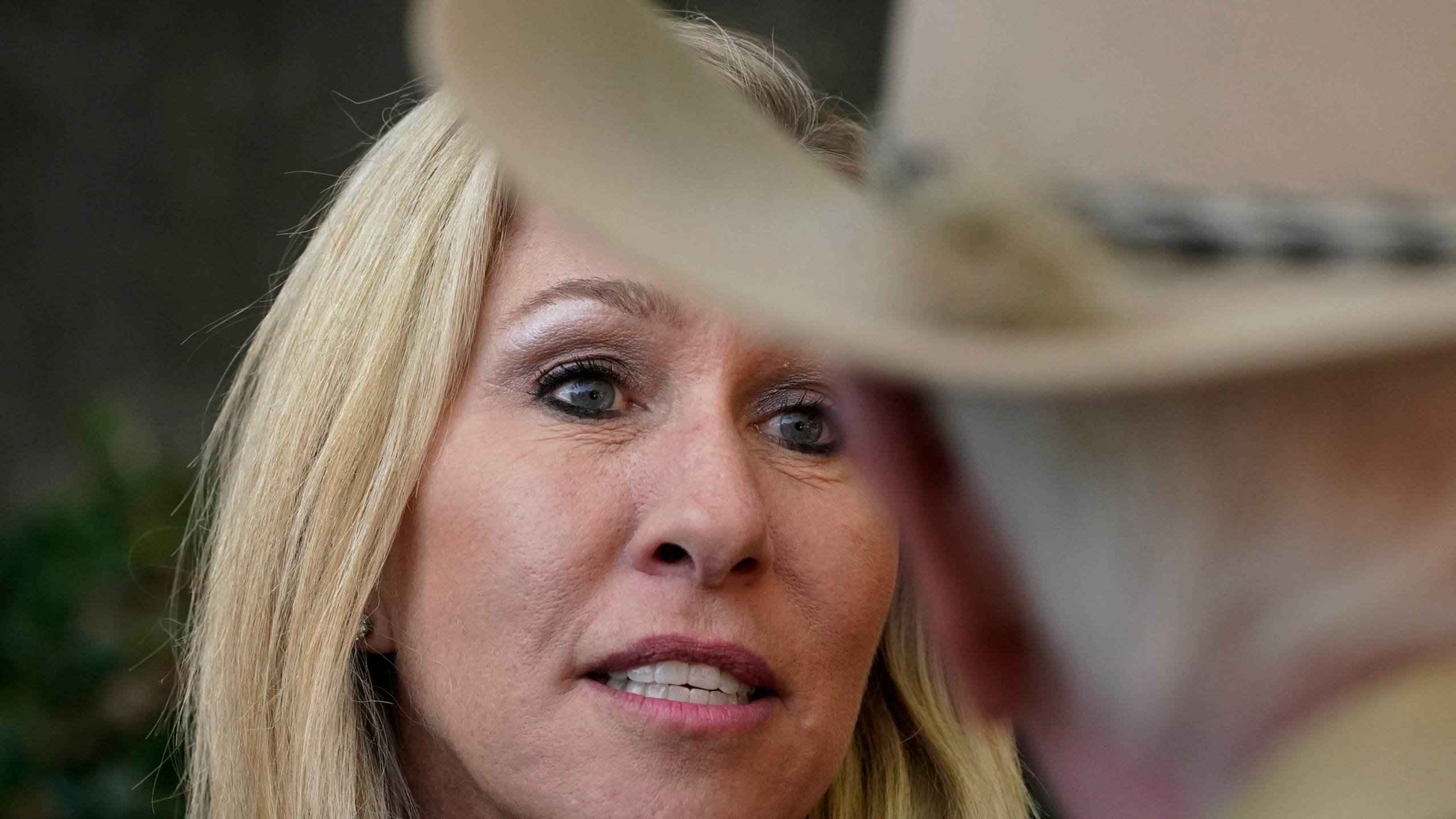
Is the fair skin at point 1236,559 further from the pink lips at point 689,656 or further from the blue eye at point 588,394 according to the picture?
the blue eye at point 588,394

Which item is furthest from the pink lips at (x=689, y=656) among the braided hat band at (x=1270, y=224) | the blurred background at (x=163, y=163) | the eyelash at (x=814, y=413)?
the blurred background at (x=163, y=163)

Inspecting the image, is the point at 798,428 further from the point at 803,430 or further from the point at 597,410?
the point at 597,410

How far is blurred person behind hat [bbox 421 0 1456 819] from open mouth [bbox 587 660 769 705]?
55 centimetres

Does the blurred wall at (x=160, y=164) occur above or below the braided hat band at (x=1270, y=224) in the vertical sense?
above

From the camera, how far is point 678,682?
3.73ft

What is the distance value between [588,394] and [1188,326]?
82 centimetres

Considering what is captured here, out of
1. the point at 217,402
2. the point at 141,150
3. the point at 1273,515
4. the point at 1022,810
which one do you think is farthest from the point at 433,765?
the point at 141,150

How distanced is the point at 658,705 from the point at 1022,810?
71 centimetres

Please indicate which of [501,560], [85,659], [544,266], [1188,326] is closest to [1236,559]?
[1188,326]

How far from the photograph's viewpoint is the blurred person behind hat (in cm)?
49

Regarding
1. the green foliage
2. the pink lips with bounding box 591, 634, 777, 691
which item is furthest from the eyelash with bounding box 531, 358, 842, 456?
the green foliage

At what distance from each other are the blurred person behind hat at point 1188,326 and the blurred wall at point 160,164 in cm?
353

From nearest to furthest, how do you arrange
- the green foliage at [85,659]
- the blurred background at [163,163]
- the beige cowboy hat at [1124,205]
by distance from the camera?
the beige cowboy hat at [1124,205], the green foliage at [85,659], the blurred background at [163,163]

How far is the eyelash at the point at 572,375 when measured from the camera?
4.15 ft
